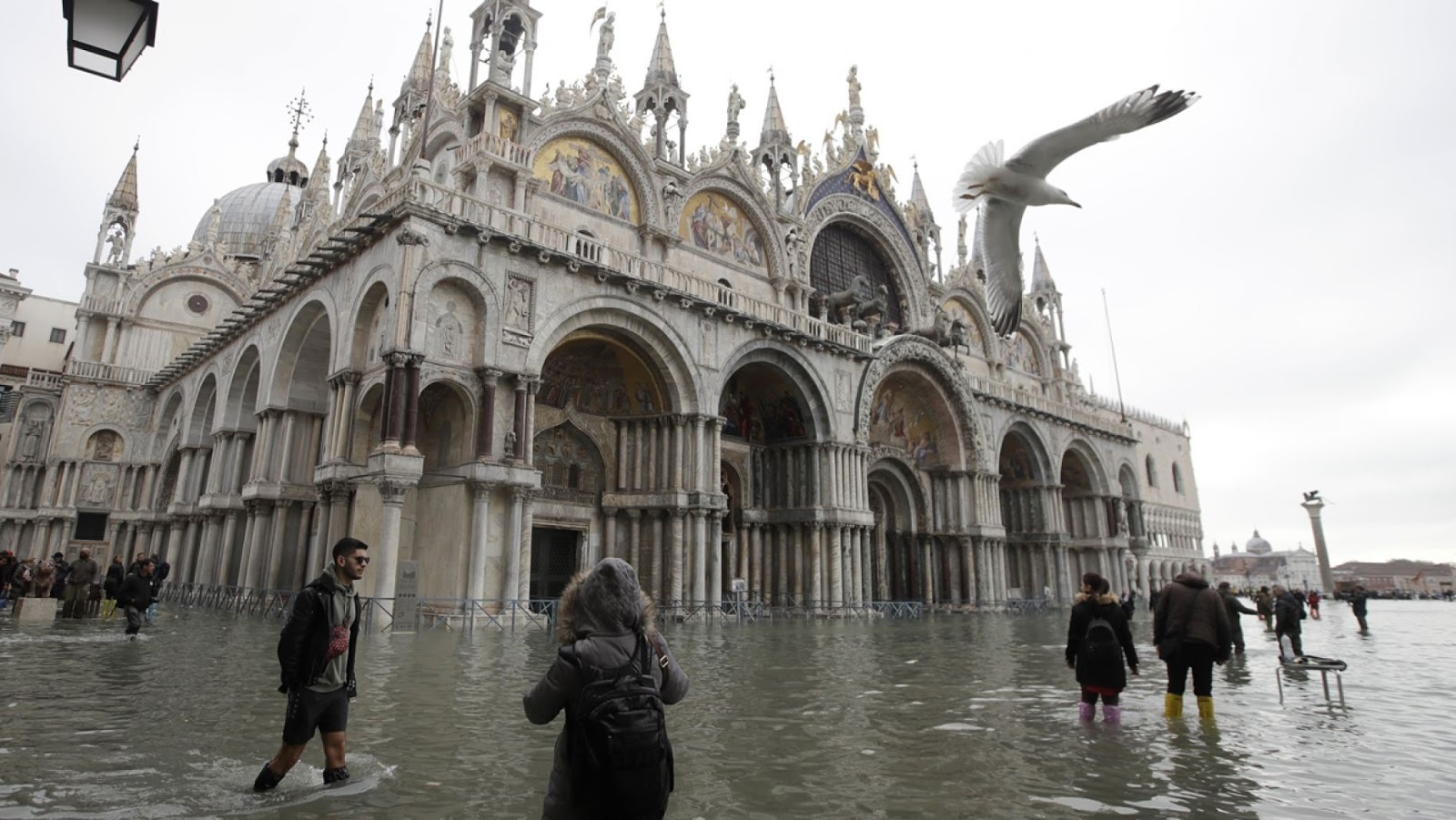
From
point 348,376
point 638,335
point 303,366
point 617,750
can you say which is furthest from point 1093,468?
point 617,750

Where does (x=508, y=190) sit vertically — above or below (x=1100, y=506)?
above

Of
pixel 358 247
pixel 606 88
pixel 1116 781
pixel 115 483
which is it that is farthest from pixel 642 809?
pixel 115 483

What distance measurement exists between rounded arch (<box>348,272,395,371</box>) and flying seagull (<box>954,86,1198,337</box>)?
12876 millimetres

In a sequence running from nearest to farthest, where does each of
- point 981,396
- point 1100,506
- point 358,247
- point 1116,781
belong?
point 1116,781, point 358,247, point 981,396, point 1100,506

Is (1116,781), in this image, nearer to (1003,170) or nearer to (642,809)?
(642,809)

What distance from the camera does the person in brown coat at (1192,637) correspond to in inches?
282

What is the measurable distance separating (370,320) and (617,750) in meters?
19.2

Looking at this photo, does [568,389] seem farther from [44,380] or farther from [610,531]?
[44,380]

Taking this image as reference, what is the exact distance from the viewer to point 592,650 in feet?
10.0

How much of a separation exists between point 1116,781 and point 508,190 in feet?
67.1

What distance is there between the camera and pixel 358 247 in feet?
65.8

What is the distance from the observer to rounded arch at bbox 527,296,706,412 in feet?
65.2

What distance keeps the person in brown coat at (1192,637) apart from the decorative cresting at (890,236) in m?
25.4

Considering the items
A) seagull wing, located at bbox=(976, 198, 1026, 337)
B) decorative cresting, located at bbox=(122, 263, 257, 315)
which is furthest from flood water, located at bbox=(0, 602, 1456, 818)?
decorative cresting, located at bbox=(122, 263, 257, 315)
